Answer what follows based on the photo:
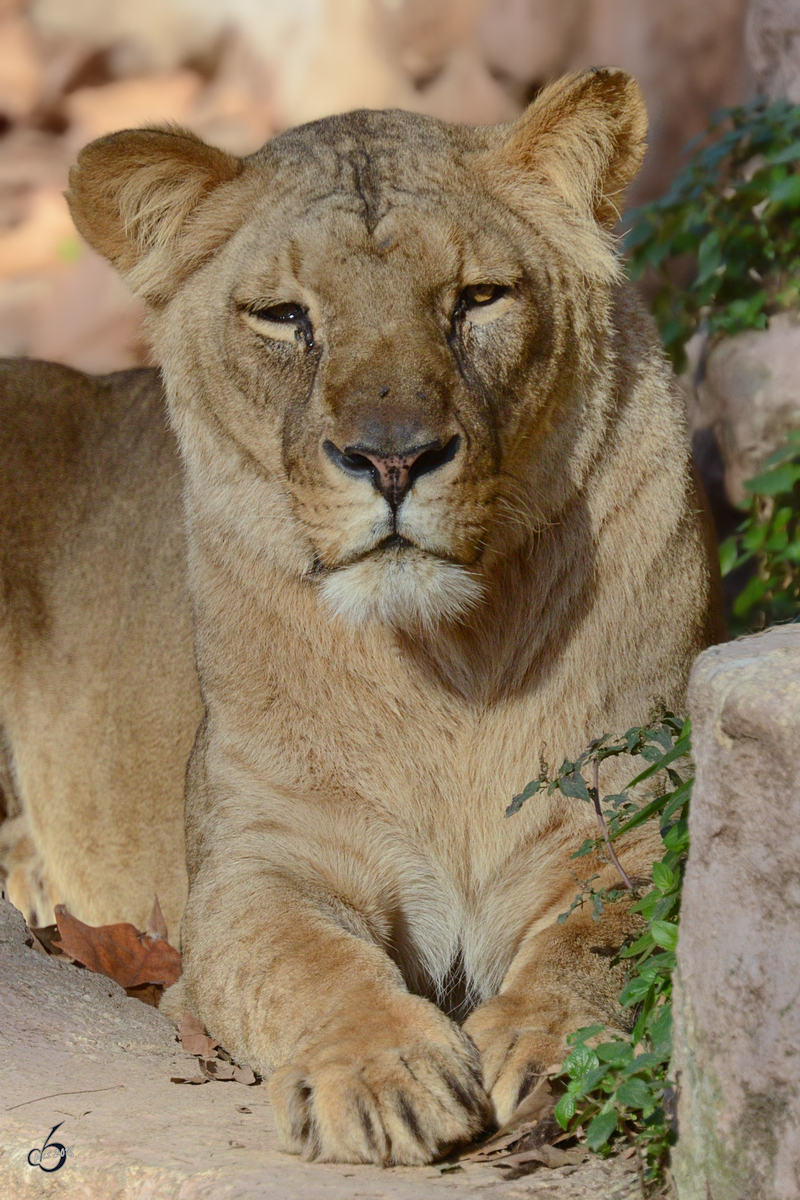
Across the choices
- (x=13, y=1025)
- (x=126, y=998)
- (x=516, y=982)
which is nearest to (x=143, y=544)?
(x=126, y=998)

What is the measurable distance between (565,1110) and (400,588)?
853 millimetres

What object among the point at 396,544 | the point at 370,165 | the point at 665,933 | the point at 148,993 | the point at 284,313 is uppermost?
the point at 370,165

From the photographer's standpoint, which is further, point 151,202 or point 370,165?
point 151,202

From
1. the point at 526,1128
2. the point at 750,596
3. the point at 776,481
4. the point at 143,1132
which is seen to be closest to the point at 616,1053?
the point at 526,1128

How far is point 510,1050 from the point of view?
90.3 inches

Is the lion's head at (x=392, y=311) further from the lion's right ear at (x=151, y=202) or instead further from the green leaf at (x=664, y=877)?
the green leaf at (x=664, y=877)

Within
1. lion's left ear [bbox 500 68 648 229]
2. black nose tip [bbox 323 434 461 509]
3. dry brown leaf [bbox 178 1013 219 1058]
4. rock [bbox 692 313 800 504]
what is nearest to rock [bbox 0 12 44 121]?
rock [bbox 692 313 800 504]

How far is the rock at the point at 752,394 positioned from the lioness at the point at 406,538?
1796mm

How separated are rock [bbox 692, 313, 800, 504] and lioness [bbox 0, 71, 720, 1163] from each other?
5.89ft

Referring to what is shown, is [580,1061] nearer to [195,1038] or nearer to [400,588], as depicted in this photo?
[400,588]

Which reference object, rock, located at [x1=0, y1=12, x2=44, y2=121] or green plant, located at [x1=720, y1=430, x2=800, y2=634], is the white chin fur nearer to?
green plant, located at [x1=720, y1=430, x2=800, y2=634]

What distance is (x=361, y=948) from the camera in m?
2.56

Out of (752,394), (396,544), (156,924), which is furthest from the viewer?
(752,394)

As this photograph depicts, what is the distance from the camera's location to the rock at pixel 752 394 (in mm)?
4809
